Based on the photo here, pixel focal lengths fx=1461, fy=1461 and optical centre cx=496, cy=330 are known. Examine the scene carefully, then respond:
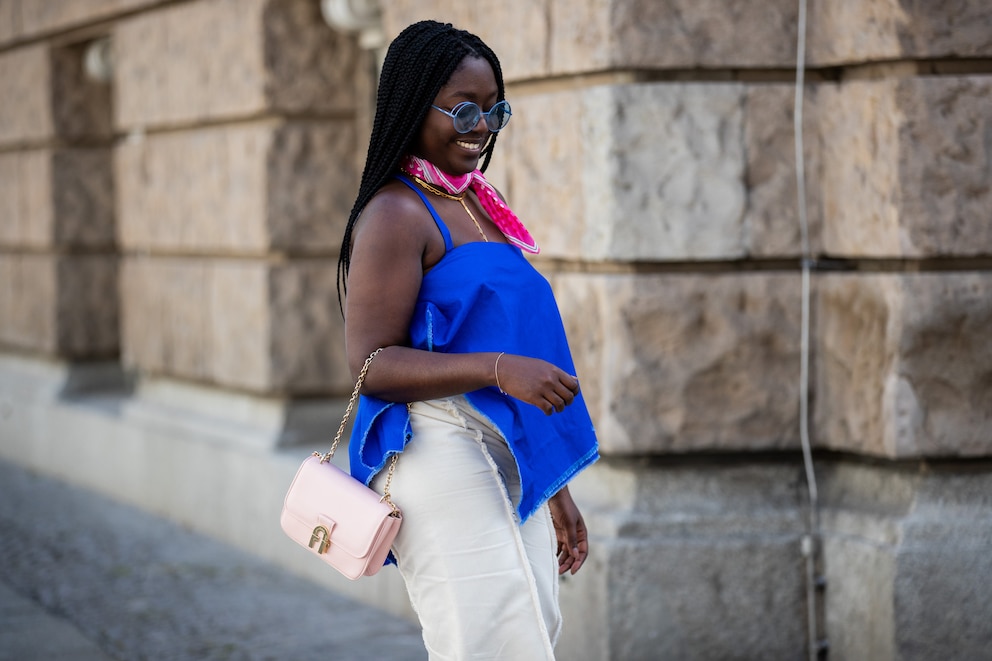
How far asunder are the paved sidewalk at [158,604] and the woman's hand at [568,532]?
191 centimetres

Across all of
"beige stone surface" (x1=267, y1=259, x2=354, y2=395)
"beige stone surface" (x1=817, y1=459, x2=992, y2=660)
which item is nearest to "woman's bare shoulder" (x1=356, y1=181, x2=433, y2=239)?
"beige stone surface" (x1=817, y1=459, x2=992, y2=660)

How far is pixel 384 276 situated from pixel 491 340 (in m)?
0.24

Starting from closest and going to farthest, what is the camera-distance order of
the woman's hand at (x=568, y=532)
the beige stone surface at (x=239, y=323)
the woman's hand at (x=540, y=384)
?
the woman's hand at (x=540, y=384), the woman's hand at (x=568, y=532), the beige stone surface at (x=239, y=323)

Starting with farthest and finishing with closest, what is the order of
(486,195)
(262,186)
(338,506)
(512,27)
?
(262,186) < (512,27) < (486,195) < (338,506)

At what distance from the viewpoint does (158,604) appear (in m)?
5.71

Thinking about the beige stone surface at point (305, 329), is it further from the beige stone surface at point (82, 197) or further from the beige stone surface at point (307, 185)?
the beige stone surface at point (82, 197)

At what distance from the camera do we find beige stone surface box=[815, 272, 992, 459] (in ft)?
14.0

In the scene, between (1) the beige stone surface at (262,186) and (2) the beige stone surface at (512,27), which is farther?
(1) the beige stone surface at (262,186)

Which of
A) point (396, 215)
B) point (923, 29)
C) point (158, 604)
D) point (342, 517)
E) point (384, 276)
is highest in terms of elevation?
point (923, 29)

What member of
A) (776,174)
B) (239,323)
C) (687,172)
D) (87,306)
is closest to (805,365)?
(776,174)

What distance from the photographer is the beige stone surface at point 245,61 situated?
636 cm

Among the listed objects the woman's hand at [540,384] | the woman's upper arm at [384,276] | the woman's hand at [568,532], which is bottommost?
the woman's hand at [568,532]

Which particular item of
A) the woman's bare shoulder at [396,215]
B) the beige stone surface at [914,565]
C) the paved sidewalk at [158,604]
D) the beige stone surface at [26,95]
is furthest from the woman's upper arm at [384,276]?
the beige stone surface at [26,95]

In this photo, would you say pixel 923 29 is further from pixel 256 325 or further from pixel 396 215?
pixel 256 325
